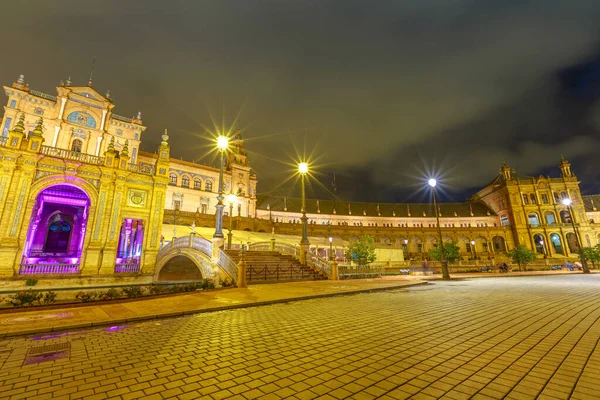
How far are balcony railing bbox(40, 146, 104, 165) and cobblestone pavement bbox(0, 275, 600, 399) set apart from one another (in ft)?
84.0

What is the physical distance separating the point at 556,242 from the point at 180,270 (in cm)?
7991

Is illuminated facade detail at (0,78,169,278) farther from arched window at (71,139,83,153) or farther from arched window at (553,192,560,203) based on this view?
arched window at (553,192,560,203)

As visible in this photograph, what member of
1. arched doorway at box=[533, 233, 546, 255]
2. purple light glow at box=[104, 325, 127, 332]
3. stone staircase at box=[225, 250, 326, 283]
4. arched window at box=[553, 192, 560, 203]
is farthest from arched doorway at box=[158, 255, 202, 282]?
arched window at box=[553, 192, 560, 203]

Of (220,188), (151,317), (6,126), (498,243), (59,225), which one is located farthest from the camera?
(498,243)

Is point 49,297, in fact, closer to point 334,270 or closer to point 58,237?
point 334,270

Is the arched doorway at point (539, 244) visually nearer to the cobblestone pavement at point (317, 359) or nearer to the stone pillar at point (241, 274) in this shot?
the cobblestone pavement at point (317, 359)

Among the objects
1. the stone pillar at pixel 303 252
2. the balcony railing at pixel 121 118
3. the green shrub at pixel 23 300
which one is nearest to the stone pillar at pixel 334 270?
the stone pillar at pixel 303 252

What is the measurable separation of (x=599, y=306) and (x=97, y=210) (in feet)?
108

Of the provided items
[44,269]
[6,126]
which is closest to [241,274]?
[44,269]

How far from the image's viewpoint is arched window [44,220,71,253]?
3459 centimetres

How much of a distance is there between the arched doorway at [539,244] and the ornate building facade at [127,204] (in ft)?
0.77

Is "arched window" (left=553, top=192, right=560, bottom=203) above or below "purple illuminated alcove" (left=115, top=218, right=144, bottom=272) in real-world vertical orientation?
above

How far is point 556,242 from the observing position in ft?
196

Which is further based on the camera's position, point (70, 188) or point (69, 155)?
point (70, 188)
